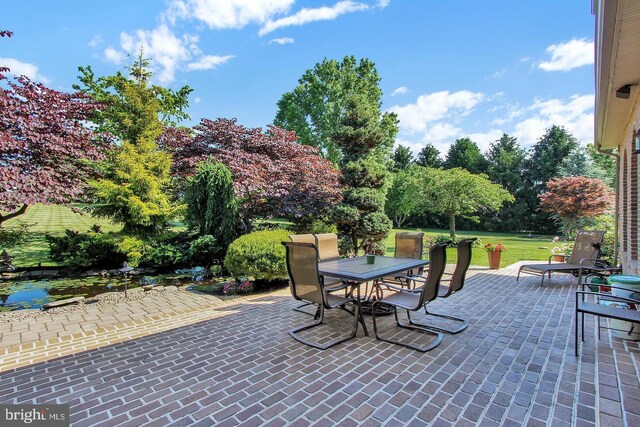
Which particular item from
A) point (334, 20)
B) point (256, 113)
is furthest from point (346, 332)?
point (256, 113)

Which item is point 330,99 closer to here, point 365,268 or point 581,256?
point 581,256

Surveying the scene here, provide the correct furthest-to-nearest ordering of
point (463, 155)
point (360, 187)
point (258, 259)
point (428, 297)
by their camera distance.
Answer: point (463, 155)
point (360, 187)
point (258, 259)
point (428, 297)

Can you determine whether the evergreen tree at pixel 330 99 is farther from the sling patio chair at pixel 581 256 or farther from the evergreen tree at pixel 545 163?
the evergreen tree at pixel 545 163

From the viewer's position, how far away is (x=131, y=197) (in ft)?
23.5

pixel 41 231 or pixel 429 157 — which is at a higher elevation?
pixel 429 157

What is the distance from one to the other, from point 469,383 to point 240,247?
13.8 ft

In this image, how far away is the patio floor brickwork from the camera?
2092 mm

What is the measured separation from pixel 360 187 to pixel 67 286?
7319mm

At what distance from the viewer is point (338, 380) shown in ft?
8.40

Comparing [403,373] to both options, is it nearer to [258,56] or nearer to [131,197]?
[131,197]

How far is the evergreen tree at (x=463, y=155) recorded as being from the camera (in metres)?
28.0

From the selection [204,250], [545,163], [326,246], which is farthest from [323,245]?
[545,163]

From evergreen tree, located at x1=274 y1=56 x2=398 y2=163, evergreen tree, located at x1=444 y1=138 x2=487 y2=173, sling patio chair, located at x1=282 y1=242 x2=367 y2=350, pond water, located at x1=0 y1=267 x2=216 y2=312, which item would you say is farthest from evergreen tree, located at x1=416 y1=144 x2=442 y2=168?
sling patio chair, located at x1=282 y1=242 x2=367 y2=350

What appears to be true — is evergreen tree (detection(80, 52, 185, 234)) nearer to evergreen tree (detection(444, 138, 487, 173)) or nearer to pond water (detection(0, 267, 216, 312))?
pond water (detection(0, 267, 216, 312))
